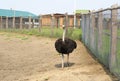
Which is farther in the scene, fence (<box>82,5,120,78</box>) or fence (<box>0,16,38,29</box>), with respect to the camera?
fence (<box>0,16,38,29</box>)

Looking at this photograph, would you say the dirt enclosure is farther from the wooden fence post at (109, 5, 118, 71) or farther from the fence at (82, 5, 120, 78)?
the wooden fence post at (109, 5, 118, 71)

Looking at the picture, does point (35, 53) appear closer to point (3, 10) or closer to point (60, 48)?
point (60, 48)

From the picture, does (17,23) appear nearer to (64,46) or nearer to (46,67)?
(46,67)

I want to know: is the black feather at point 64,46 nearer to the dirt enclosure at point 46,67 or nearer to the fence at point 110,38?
the dirt enclosure at point 46,67

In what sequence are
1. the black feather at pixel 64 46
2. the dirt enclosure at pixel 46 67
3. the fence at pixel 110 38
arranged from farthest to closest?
the black feather at pixel 64 46, the dirt enclosure at pixel 46 67, the fence at pixel 110 38

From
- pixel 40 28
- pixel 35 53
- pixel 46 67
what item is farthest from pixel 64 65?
pixel 40 28

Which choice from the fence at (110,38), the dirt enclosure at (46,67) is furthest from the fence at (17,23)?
the fence at (110,38)

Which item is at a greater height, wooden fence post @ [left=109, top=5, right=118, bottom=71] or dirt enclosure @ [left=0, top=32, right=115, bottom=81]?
wooden fence post @ [left=109, top=5, right=118, bottom=71]

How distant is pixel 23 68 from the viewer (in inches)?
531

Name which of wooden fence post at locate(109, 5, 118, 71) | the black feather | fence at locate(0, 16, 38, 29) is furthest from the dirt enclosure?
fence at locate(0, 16, 38, 29)

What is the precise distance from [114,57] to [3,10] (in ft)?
263

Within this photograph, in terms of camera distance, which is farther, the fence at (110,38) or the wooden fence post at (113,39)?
the wooden fence post at (113,39)

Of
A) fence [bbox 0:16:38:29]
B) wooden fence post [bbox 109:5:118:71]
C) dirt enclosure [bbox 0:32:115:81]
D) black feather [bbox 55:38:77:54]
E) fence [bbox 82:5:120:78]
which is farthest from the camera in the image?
fence [bbox 0:16:38:29]

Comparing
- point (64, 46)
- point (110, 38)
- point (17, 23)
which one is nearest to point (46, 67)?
point (64, 46)
